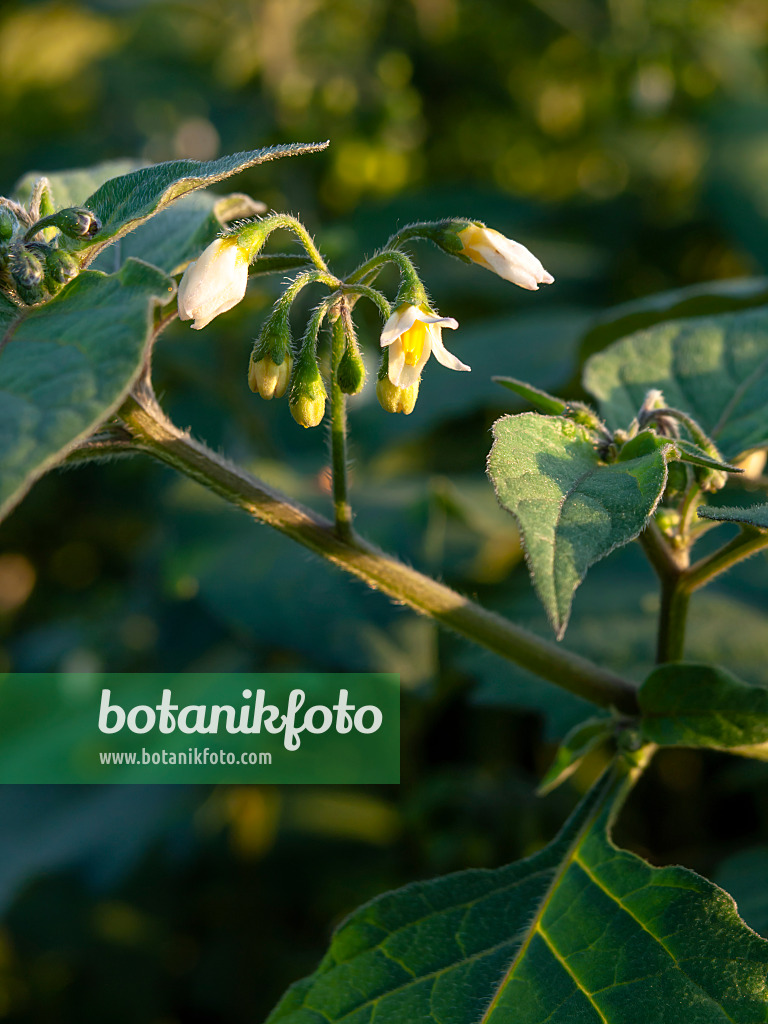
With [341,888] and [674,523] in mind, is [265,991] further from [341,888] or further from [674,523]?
[674,523]

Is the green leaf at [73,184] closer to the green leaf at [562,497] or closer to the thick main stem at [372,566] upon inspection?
the thick main stem at [372,566]

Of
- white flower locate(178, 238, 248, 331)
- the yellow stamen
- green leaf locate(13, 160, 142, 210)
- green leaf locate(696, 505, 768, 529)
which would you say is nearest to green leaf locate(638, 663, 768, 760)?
green leaf locate(696, 505, 768, 529)

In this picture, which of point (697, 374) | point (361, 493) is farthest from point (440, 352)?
point (361, 493)

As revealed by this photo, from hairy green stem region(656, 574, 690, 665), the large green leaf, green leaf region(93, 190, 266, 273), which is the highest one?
green leaf region(93, 190, 266, 273)

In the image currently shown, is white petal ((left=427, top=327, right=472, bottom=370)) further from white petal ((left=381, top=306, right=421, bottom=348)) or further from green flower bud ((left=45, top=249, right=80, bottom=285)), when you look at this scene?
green flower bud ((left=45, top=249, right=80, bottom=285))

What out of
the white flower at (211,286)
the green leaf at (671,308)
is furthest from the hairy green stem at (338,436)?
the green leaf at (671,308)

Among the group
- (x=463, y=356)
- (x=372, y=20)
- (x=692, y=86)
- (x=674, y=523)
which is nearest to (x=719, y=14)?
(x=692, y=86)
